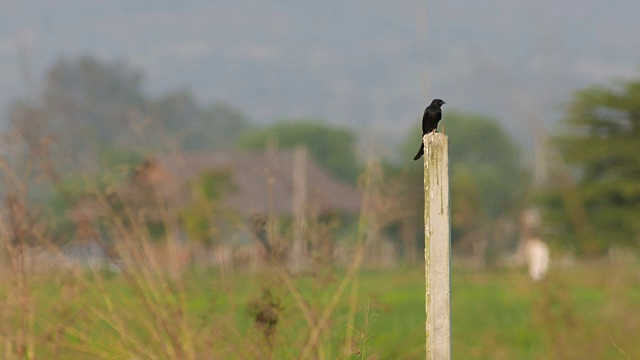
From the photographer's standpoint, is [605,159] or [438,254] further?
[605,159]

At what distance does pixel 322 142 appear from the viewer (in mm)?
96500

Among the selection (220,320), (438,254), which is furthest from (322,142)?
(438,254)

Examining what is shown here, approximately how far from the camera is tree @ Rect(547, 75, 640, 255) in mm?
35469

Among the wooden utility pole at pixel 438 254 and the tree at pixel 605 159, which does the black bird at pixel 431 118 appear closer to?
the wooden utility pole at pixel 438 254


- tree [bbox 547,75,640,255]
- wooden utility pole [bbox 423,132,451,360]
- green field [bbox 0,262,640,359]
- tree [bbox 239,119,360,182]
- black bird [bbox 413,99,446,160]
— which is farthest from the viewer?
tree [bbox 239,119,360,182]

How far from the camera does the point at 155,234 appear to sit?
43688 millimetres

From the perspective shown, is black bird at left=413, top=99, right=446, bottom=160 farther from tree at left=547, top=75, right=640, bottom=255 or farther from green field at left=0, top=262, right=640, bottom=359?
tree at left=547, top=75, right=640, bottom=255

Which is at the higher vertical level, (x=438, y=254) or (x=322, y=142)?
(x=438, y=254)

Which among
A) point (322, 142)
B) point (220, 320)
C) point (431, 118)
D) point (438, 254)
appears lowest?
point (322, 142)

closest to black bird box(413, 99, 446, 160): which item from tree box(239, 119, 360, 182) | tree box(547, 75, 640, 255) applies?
tree box(547, 75, 640, 255)

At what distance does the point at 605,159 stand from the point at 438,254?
33605 millimetres

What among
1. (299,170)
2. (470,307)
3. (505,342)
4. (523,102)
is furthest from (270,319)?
(299,170)

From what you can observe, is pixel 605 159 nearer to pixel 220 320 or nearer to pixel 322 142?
pixel 220 320

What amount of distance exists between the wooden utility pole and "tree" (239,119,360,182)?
87.2 metres
